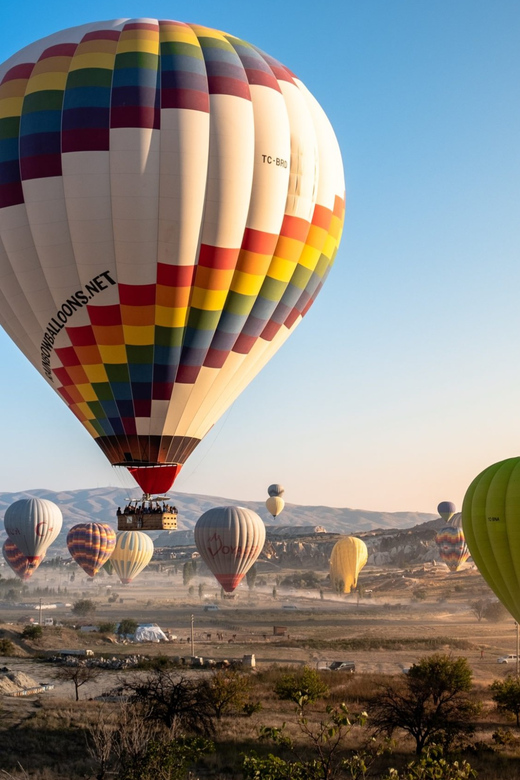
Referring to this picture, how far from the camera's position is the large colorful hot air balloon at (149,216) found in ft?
85.1

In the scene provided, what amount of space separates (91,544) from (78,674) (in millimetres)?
59346

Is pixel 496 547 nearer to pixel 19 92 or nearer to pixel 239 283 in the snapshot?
pixel 239 283

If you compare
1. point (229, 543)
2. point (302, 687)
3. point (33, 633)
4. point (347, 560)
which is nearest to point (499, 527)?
point (302, 687)

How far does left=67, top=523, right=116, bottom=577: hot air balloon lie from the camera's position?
334ft

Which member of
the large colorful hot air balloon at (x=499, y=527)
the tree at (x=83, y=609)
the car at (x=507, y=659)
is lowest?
the tree at (x=83, y=609)

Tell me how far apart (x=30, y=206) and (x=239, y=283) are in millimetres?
7359

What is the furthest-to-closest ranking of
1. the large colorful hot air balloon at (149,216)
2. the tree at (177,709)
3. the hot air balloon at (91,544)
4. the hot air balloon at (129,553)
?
1. the hot air balloon at (129,553)
2. the hot air balloon at (91,544)
3. the tree at (177,709)
4. the large colorful hot air balloon at (149,216)

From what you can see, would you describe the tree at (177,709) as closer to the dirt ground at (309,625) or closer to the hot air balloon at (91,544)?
the dirt ground at (309,625)

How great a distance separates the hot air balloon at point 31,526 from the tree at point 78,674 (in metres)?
46.7

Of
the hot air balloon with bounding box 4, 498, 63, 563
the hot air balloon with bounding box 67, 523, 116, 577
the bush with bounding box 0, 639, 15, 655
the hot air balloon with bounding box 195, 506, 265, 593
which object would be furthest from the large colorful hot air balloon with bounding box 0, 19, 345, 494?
the hot air balloon with bounding box 67, 523, 116, 577

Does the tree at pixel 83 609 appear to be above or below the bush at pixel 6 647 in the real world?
below

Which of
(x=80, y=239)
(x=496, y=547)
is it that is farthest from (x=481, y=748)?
(x=80, y=239)

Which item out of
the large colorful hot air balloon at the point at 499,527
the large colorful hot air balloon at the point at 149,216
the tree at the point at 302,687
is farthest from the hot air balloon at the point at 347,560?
the large colorful hot air balloon at the point at 149,216

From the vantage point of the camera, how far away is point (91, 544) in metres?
102
